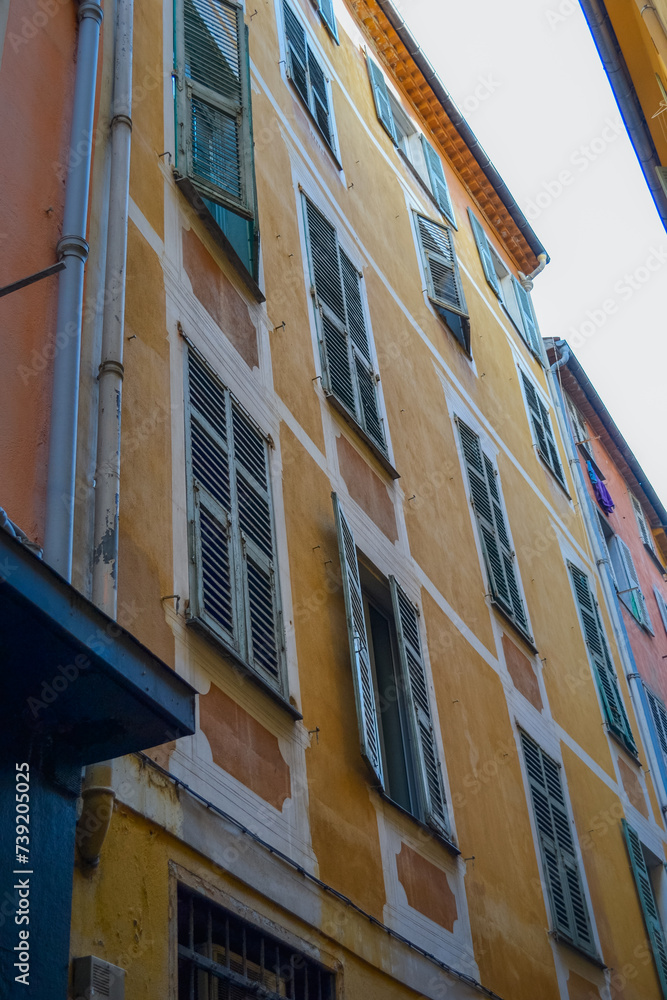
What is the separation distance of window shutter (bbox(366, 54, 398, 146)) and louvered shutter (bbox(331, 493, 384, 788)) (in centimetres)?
839

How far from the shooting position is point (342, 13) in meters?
15.5

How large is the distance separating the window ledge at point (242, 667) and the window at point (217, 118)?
10.9 feet

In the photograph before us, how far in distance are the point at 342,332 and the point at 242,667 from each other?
4.49 metres

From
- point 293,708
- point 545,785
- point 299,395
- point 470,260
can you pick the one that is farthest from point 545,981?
point 470,260

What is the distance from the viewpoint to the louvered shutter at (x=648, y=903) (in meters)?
13.0

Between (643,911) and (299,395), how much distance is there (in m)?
7.41

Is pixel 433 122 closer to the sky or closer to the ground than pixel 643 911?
closer to the sky

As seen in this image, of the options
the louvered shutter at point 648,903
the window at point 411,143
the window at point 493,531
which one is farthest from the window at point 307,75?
the louvered shutter at point 648,903

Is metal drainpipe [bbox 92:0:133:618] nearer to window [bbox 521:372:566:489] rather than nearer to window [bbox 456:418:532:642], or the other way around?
window [bbox 456:418:532:642]

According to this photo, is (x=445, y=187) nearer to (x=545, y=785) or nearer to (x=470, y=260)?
(x=470, y=260)

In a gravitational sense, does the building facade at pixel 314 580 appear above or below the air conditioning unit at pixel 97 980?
above

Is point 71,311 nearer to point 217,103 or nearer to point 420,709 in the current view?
point 217,103

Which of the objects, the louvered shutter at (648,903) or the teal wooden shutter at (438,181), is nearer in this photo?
the louvered shutter at (648,903)

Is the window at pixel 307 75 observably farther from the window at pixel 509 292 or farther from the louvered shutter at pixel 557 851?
the louvered shutter at pixel 557 851
